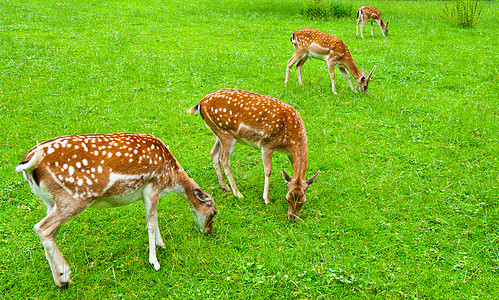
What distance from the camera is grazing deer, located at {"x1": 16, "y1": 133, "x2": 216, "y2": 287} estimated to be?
4324 mm

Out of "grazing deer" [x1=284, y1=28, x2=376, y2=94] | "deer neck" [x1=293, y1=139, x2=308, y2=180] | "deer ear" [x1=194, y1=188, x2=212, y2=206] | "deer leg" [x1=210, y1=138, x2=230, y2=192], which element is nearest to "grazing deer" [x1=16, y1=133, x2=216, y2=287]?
Result: "deer ear" [x1=194, y1=188, x2=212, y2=206]

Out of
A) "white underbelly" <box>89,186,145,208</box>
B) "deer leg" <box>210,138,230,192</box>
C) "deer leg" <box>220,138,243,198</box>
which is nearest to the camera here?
"white underbelly" <box>89,186,145,208</box>

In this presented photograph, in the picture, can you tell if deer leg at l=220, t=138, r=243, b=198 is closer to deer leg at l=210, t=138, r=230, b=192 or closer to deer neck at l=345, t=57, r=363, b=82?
deer leg at l=210, t=138, r=230, b=192

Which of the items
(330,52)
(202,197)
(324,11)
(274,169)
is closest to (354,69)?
(330,52)

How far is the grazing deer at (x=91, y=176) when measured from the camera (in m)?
4.32

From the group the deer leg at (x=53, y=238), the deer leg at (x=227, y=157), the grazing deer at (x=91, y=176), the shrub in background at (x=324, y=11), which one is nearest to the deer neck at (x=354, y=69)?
the deer leg at (x=227, y=157)

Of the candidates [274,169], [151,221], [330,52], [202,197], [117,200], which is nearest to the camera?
[117,200]

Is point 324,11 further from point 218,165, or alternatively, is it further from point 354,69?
point 218,165

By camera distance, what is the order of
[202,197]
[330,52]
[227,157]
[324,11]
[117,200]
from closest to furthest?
1. [117,200]
2. [202,197]
3. [227,157]
4. [330,52]
5. [324,11]

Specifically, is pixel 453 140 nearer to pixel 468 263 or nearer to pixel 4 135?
pixel 468 263

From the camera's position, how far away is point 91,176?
4516 mm

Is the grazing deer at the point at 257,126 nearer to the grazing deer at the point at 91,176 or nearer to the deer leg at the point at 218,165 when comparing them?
the deer leg at the point at 218,165

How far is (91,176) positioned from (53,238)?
846 mm

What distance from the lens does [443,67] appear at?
1303 cm
